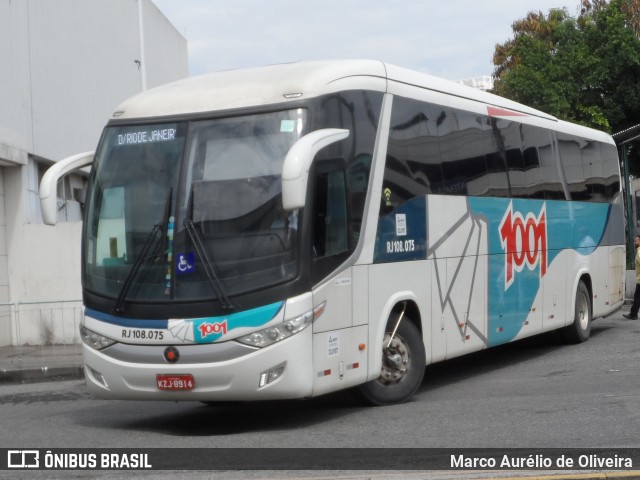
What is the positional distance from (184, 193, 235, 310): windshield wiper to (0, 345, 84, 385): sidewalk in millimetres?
6960

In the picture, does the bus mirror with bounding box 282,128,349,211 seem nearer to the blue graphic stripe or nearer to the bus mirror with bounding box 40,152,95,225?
the blue graphic stripe

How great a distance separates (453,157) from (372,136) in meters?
2.07

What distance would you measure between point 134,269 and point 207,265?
0.77 meters

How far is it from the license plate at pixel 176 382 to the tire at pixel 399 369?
6.44ft

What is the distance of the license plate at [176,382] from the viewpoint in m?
9.54

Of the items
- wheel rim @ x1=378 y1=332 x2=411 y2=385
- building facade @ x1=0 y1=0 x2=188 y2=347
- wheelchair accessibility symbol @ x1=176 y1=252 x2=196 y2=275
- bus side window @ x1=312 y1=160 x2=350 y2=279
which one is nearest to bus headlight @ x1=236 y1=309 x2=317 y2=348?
bus side window @ x1=312 y1=160 x2=350 y2=279

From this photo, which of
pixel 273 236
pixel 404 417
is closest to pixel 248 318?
pixel 273 236

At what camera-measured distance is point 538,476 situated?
23.6ft

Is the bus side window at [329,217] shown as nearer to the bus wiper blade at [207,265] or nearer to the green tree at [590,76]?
the bus wiper blade at [207,265]

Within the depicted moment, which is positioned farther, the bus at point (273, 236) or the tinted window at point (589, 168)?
the tinted window at point (589, 168)

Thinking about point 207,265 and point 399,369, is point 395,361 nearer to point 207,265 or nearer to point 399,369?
point 399,369

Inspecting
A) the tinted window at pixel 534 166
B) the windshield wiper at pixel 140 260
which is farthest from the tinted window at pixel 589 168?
the windshield wiper at pixel 140 260

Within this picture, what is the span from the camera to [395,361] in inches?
439

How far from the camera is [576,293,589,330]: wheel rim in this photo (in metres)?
17.1
